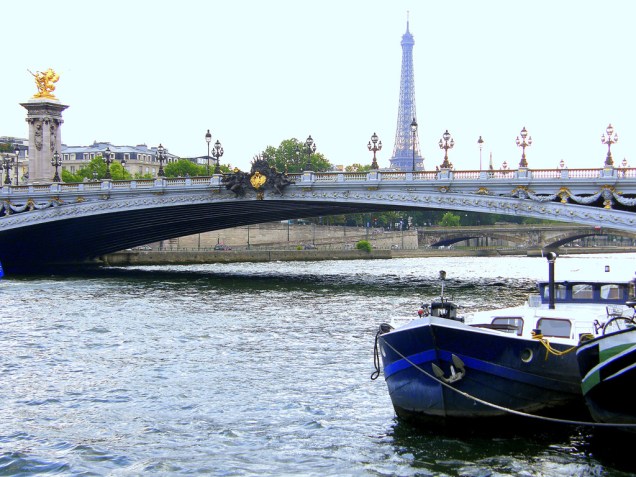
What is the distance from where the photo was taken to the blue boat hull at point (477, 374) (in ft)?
54.2

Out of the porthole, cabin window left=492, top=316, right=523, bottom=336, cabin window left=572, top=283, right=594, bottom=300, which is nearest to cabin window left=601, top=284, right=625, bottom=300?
cabin window left=572, top=283, right=594, bottom=300

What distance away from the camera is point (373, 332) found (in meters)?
31.4

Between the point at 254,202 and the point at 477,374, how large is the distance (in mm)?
43005

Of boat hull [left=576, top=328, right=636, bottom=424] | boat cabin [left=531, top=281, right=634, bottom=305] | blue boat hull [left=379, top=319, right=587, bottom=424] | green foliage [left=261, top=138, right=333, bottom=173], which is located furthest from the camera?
green foliage [left=261, top=138, right=333, bottom=173]

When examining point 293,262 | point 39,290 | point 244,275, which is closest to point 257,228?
point 293,262

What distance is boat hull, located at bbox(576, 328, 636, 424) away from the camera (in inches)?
605

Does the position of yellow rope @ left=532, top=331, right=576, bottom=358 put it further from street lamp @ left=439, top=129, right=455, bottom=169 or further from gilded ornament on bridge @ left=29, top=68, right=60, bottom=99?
gilded ornament on bridge @ left=29, top=68, right=60, bottom=99

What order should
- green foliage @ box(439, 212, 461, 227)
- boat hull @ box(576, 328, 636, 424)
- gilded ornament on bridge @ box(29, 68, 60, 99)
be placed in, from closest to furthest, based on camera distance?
boat hull @ box(576, 328, 636, 424), gilded ornament on bridge @ box(29, 68, 60, 99), green foliage @ box(439, 212, 461, 227)

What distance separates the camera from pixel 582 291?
68.0ft

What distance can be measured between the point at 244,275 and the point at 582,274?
145 ft

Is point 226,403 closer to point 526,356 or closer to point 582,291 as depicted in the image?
point 526,356

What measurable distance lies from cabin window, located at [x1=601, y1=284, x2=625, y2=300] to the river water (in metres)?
0.58

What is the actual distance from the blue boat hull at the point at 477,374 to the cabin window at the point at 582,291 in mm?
3641

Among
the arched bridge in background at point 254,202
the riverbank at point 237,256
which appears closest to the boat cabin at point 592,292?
the arched bridge in background at point 254,202
